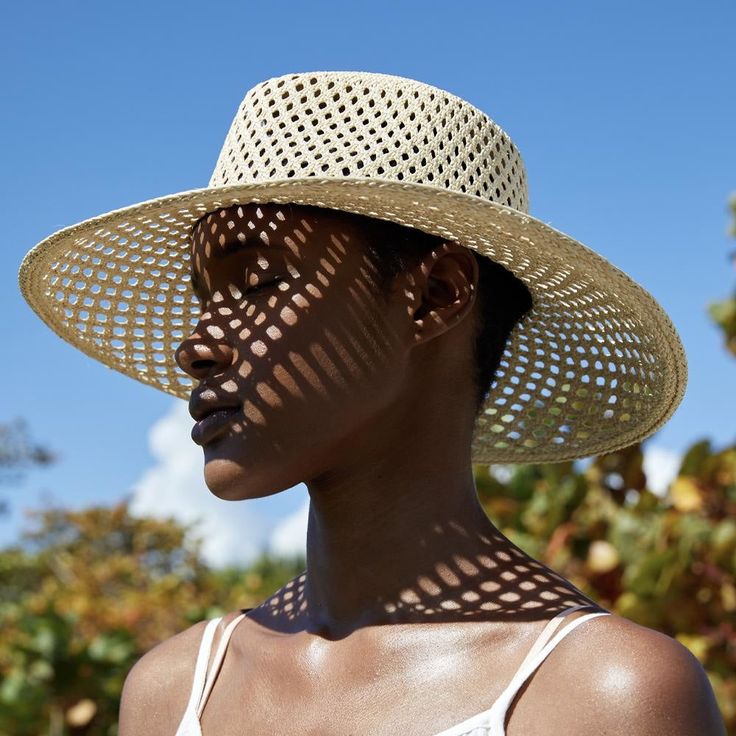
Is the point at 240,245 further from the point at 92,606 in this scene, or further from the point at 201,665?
A: the point at 92,606

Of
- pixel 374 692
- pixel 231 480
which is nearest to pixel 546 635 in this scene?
pixel 374 692

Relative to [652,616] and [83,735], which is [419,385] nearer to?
[652,616]

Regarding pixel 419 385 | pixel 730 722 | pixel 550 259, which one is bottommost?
pixel 730 722

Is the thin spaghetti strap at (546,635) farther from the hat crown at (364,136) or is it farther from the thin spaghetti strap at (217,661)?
the hat crown at (364,136)

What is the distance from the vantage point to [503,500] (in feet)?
18.0

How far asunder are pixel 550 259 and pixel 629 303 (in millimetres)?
185

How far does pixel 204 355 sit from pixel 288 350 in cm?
14

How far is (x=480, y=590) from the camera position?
6.37 ft

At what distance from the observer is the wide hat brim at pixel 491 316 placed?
1.91m

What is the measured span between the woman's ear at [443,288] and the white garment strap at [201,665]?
735mm

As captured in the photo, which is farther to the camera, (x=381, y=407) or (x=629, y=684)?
(x=381, y=407)

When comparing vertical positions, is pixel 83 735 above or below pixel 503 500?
below

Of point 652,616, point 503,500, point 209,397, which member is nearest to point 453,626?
point 209,397

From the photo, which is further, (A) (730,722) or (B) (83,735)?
(B) (83,735)
